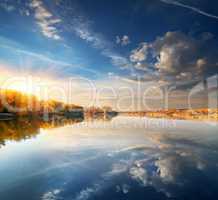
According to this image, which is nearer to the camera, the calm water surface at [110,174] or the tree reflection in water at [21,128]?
the calm water surface at [110,174]

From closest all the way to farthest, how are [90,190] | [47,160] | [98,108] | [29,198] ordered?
[29,198] < [90,190] < [47,160] < [98,108]

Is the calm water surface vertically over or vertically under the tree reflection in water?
under

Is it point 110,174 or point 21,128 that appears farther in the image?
point 21,128

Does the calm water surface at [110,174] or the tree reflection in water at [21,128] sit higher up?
the tree reflection in water at [21,128]

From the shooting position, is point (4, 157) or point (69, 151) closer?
point (4, 157)

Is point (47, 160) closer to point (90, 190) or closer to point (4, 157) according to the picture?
point (4, 157)

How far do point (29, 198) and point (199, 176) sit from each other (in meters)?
6.66

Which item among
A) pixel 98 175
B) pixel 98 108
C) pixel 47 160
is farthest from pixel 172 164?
pixel 98 108

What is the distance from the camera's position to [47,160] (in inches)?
428

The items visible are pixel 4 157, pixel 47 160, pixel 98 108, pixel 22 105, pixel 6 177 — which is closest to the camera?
pixel 6 177

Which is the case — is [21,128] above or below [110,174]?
above

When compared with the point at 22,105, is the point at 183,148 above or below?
below

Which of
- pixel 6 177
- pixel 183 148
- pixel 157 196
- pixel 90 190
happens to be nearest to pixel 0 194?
pixel 6 177

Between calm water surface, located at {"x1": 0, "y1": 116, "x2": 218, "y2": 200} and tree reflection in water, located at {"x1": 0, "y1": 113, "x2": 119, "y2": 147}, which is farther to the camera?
tree reflection in water, located at {"x1": 0, "y1": 113, "x2": 119, "y2": 147}
